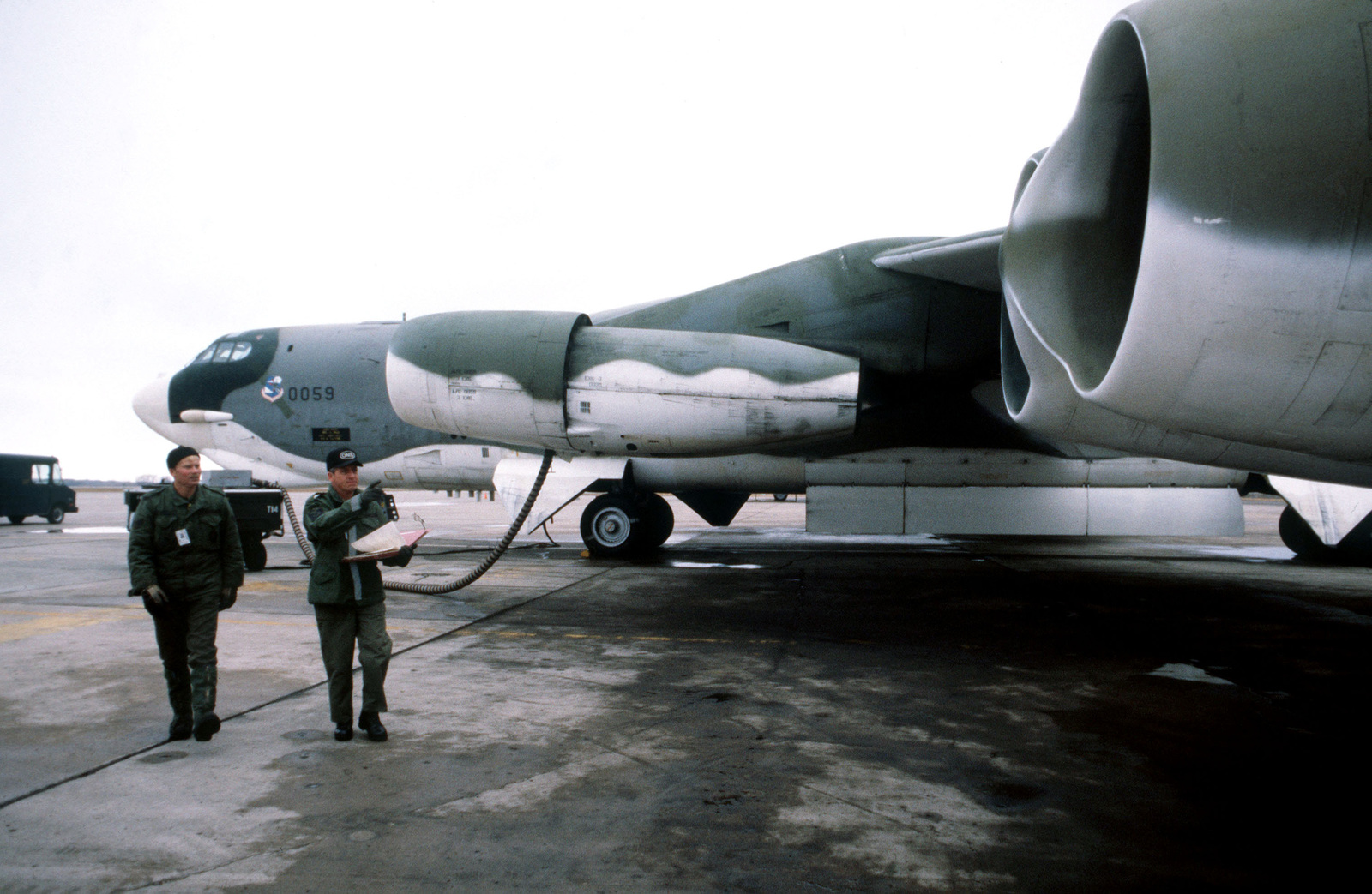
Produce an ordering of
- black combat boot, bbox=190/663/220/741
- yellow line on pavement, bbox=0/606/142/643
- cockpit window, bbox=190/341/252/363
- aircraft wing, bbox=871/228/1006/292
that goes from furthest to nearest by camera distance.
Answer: cockpit window, bbox=190/341/252/363
aircraft wing, bbox=871/228/1006/292
yellow line on pavement, bbox=0/606/142/643
black combat boot, bbox=190/663/220/741

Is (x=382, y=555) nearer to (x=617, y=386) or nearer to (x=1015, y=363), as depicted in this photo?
(x=1015, y=363)

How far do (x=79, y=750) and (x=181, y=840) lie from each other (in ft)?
4.05

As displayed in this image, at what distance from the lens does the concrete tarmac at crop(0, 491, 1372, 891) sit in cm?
238

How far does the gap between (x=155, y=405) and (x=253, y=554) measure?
3.95 metres

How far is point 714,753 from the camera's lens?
3.31 meters

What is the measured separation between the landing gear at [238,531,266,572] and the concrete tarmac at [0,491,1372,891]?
2.39 metres

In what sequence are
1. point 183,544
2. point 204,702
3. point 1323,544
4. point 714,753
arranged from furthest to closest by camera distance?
point 1323,544 < point 183,544 < point 204,702 < point 714,753

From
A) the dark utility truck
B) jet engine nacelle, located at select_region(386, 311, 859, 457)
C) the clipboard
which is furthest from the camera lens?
the dark utility truck

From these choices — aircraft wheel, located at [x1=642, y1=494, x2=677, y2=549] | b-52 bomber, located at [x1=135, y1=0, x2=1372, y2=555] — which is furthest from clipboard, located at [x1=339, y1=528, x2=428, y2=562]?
aircraft wheel, located at [x1=642, y1=494, x2=677, y2=549]

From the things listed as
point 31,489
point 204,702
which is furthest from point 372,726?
point 31,489

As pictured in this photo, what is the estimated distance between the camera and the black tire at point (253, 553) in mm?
9406

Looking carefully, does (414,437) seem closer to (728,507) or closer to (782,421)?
(728,507)

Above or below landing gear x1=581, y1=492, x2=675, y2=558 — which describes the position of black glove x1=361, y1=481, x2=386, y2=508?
above

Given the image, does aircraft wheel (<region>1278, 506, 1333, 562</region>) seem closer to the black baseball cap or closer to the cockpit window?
the black baseball cap
